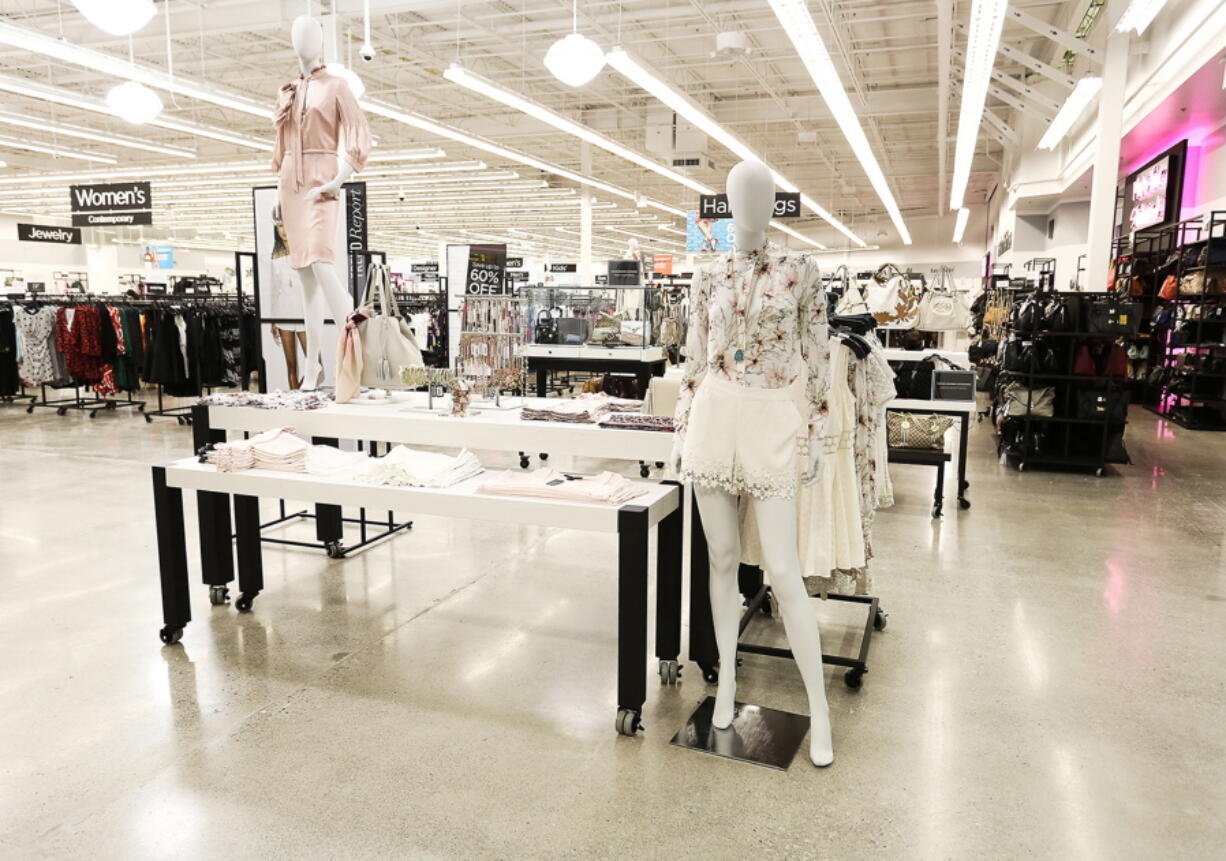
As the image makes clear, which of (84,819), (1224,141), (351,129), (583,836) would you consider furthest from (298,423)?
(1224,141)

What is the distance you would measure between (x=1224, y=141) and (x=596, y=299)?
25.5 feet

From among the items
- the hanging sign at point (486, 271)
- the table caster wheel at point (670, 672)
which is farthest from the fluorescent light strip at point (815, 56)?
the table caster wheel at point (670, 672)

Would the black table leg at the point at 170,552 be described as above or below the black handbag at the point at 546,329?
below

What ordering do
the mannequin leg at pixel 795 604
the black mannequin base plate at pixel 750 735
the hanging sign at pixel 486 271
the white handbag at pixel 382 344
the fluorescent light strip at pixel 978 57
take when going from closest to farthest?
the mannequin leg at pixel 795 604 < the black mannequin base plate at pixel 750 735 < the white handbag at pixel 382 344 < the fluorescent light strip at pixel 978 57 < the hanging sign at pixel 486 271

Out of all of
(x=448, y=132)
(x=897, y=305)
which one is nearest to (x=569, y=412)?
(x=897, y=305)

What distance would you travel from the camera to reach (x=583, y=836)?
212 centimetres

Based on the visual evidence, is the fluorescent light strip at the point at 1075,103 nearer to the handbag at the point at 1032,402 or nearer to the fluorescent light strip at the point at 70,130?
the handbag at the point at 1032,402

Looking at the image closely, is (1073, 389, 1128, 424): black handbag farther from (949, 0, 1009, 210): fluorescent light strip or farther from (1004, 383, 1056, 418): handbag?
(949, 0, 1009, 210): fluorescent light strip

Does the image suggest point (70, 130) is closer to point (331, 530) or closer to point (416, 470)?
point (331, 530)

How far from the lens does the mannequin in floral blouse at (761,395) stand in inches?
91.7

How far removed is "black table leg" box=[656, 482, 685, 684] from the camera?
295 cm

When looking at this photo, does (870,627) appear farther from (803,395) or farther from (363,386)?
(363,386)

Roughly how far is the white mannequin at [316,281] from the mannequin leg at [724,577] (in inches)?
98.0

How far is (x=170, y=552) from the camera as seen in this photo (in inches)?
130
